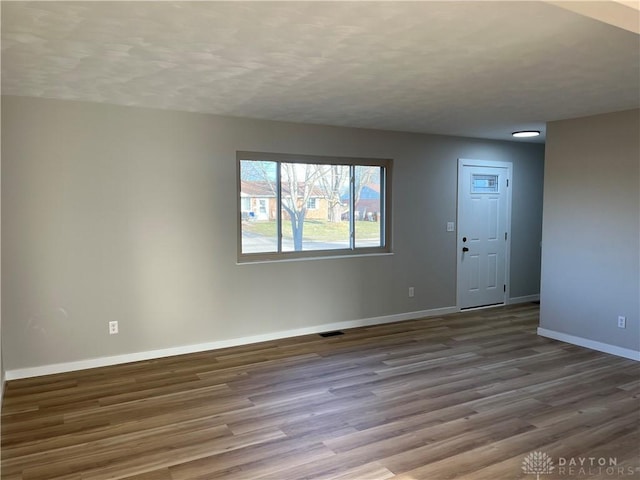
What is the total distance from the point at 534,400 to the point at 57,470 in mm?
3157

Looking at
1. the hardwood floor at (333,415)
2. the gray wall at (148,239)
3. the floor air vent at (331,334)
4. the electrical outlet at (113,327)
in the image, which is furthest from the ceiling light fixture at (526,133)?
the electrical outlet at (113,327)

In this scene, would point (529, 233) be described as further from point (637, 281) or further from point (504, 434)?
point (504, 434)

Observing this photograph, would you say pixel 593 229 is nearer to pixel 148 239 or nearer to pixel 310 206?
pixel 310 206

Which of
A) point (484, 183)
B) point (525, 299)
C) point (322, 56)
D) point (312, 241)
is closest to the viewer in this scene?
point (322, 56)

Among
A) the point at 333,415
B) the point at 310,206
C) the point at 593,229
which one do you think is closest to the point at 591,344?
the point at 593,229

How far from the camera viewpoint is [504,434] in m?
3.00

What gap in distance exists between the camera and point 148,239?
4395 millimetres

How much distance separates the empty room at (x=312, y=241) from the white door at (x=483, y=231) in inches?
1.5

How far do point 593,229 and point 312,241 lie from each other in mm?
2882

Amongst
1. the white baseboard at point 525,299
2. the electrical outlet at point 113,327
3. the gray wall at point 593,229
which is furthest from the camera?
the white baseboard at point 525,299

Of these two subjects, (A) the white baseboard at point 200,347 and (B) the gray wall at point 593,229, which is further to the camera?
(B) the gray wall at point 593,229

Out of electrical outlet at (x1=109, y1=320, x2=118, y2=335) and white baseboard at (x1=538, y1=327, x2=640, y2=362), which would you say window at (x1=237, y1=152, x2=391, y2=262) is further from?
white baseboard at (x1=538, y1=327, x2=640, y2=362)

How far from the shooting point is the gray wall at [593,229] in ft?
14.6

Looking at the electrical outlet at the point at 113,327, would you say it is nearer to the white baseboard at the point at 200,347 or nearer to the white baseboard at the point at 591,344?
the white baseboard at the point at 200,347
